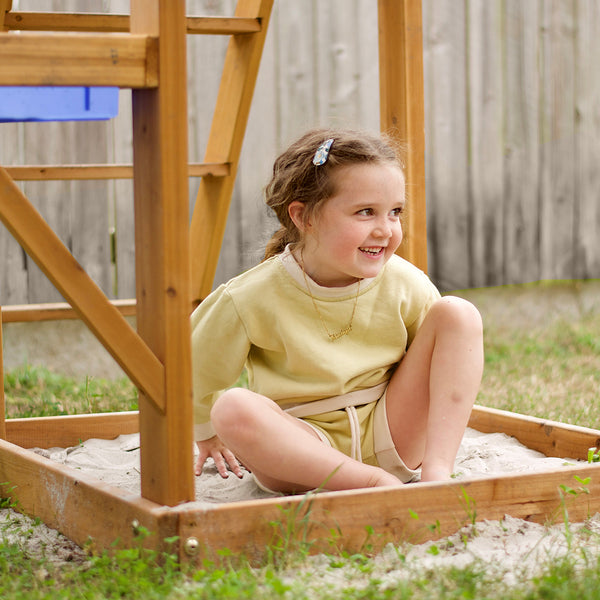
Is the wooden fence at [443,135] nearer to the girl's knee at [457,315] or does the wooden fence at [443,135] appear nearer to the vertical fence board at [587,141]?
the vertical fence board at [587,141]

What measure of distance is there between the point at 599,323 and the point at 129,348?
4.07 m

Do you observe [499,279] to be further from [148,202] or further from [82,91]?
[148,202]

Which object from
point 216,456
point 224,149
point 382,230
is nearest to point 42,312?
point 224,149

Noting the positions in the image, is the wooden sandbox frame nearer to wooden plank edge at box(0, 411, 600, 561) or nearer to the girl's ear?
wooden plank edge at box(0, 411, 600, 561)

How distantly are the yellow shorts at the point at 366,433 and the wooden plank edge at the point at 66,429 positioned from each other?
36.8 inches

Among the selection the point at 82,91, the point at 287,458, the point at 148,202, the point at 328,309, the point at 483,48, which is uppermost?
the point at 483,48

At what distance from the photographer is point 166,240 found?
1729 mm

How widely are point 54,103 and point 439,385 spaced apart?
112 cm

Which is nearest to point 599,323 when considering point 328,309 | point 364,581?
point 328,309

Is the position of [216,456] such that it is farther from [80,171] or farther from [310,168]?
[80,171]

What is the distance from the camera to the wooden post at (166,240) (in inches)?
68.0

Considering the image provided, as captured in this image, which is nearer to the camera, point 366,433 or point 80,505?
point 80,505

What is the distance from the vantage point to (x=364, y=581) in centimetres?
165

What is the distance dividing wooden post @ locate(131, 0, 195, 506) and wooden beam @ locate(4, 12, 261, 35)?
46.9 inches
